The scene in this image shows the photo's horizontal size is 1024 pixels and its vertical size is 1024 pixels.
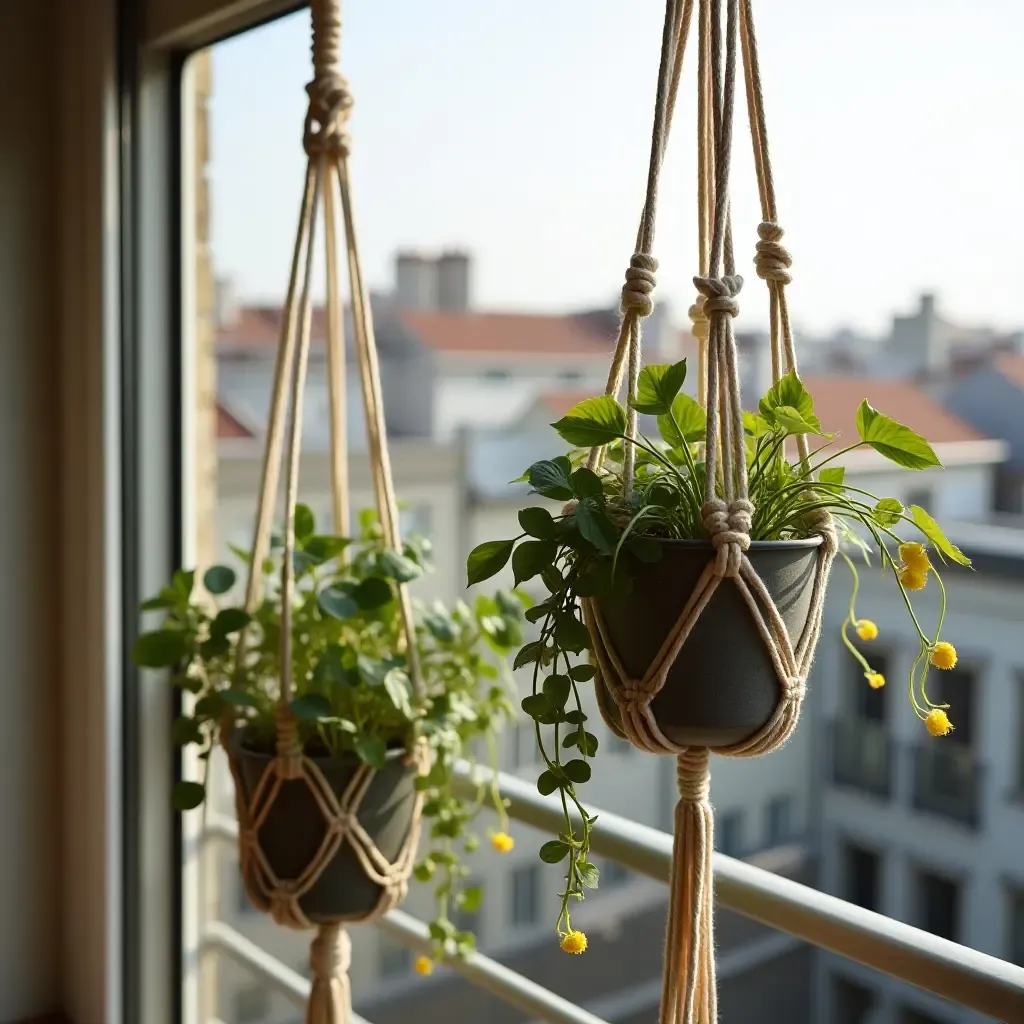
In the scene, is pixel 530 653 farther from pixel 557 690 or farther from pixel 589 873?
pixel 589 873

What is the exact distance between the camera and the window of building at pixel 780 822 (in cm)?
139

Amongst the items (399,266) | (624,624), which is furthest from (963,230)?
(399,266)

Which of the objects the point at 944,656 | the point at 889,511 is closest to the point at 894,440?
the point at 889,511

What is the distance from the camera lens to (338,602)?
1.25 metres

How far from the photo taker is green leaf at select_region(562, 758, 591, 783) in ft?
2.93

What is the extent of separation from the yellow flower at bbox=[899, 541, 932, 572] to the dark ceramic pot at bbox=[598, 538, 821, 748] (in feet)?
0.20

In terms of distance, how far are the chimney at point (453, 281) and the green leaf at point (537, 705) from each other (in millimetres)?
941

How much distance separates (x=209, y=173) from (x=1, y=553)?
70 centimetres

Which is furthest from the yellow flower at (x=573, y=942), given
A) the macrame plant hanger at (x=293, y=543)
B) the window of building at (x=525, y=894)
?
→ the window of building at (x=525, y=894)

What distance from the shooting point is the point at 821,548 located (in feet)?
2.76

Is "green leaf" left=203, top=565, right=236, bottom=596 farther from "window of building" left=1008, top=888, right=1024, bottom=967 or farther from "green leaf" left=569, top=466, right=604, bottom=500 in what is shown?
"window of building" left=1008, top=888, right=1024, bottom=967

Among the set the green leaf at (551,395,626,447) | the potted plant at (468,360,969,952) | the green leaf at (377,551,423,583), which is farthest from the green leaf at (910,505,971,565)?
the green leaf at (377,551,423,583)

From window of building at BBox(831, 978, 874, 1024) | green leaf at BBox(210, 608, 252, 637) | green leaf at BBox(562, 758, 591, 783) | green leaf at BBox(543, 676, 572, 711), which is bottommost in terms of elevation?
window of building at BBox(831, 978, 874, 1024)

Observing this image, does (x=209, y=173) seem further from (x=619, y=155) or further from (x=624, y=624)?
(x=624, y=624)
